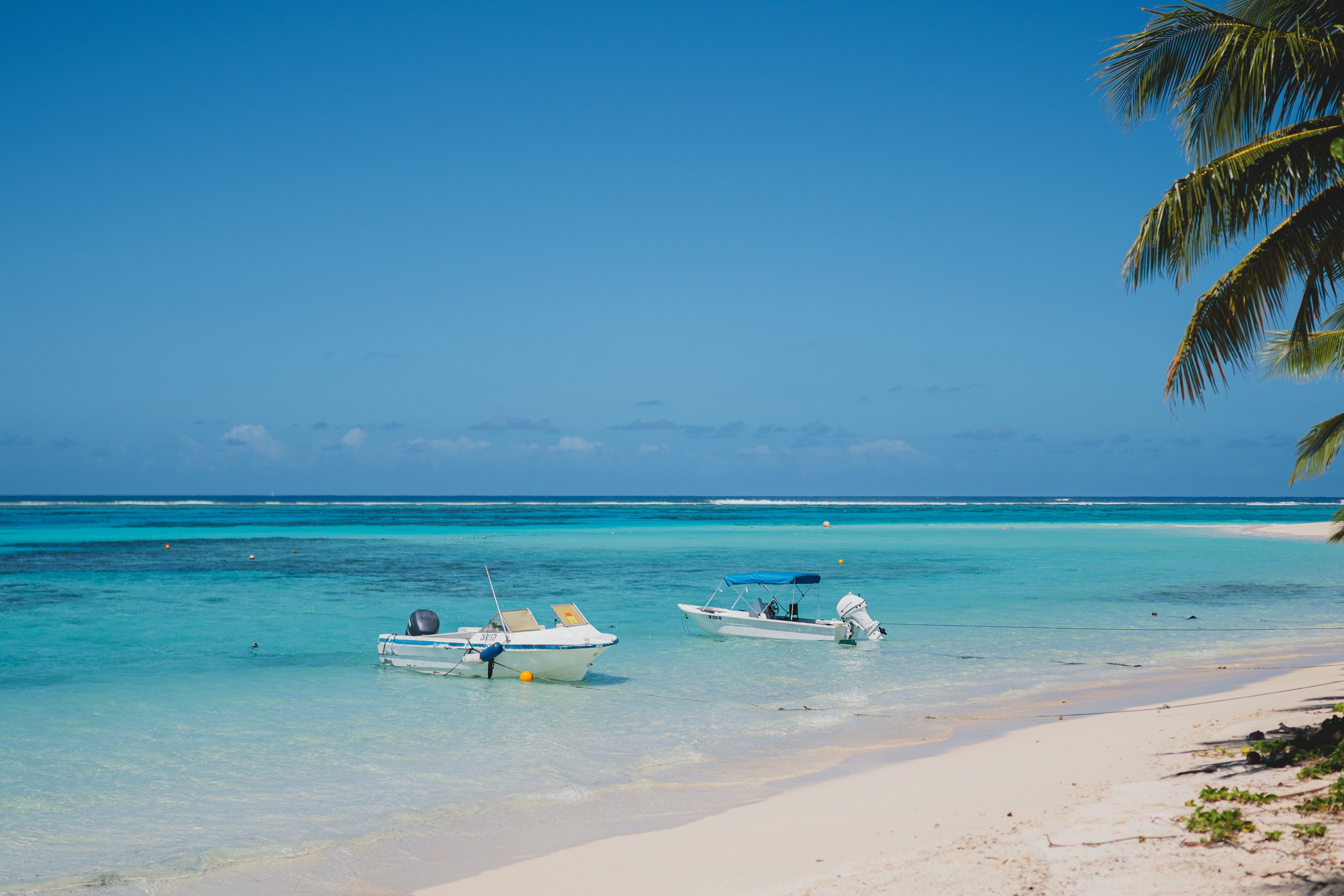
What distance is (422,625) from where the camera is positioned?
18641 mm

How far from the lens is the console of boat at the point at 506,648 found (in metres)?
16.7

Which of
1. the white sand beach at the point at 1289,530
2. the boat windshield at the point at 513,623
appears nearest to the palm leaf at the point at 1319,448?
the boat windshield at the point at 513,623

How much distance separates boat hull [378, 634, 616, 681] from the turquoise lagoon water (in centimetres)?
39

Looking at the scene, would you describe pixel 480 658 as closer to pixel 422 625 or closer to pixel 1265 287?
pixel 422 625

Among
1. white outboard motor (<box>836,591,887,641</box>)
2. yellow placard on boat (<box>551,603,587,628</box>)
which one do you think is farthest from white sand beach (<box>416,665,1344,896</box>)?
white outboard motor (<box>836,591,887,641</box>)

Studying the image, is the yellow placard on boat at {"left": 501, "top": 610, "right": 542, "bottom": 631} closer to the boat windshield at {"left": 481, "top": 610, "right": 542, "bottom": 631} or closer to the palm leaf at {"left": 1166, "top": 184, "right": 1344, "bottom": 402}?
the boat windshield at {"left": 481, "top": 610, "right": 542, "bottom": 631}

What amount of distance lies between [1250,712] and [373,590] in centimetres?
2763

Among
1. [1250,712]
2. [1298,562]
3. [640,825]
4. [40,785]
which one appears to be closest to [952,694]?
[1250,712]

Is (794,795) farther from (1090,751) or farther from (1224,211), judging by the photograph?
(1224,211)

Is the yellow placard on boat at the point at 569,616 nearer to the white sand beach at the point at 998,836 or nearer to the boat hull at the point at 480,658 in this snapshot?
the boat hull at the point at 480,658

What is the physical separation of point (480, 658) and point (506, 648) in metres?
0.61

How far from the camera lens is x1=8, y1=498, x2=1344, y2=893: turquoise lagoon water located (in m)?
9.39

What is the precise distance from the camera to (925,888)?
616cm

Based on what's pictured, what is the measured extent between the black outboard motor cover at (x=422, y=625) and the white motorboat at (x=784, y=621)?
687 centimetres
